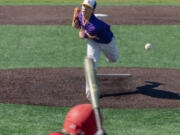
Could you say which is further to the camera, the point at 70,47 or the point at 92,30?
the point at 70,47

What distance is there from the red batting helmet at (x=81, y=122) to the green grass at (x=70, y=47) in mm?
9085

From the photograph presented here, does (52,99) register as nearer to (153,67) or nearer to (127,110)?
(127,110)

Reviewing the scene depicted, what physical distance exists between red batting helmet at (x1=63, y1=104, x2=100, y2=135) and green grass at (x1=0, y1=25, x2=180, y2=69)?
9085 mm

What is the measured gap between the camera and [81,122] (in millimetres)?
2467

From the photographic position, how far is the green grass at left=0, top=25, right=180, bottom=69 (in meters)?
12.0

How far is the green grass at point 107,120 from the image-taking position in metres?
6.71

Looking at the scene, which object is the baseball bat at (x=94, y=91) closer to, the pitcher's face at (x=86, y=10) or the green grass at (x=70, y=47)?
the pitcher's face at (x=86, y=10)

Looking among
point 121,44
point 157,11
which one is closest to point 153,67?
point 121,44

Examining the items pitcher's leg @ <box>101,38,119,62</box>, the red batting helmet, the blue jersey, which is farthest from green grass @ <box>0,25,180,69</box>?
the red batting helmet

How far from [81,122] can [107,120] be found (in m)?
4.88

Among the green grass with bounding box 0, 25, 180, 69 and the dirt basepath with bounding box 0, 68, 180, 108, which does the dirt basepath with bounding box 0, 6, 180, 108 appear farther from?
the green grass with bounding box 0, 25, 180, 69

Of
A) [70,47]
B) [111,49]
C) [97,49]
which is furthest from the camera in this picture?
[70,47]
